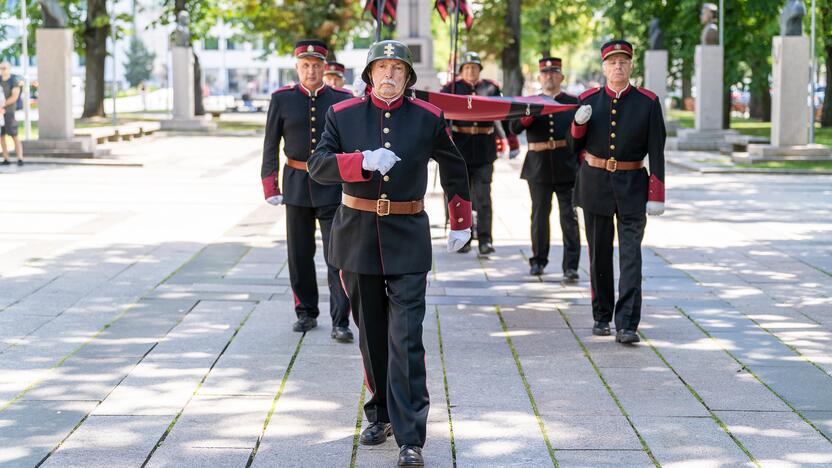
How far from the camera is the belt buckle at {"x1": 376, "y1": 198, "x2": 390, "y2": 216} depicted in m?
6.14

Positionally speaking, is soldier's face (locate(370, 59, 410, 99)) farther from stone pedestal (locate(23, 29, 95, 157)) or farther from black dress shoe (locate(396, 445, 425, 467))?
stone pedestal (locate(23, 29, 95, 157))

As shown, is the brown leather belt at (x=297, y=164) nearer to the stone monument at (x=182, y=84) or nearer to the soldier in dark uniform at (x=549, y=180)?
the soldier in dark uniform at (x=549, y=180)

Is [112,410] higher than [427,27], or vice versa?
[427,27]

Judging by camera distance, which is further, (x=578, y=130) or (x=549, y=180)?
(x=549, y=180)

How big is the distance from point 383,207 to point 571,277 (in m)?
5.47

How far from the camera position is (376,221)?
617 centimetres

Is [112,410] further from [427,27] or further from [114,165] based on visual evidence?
[427,27]

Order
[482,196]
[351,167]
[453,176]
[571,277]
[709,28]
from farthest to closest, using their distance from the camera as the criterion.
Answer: [709,28] < [482,196] < [571,277] < [453,176] < [351,167]

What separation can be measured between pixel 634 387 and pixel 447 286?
3.82 m

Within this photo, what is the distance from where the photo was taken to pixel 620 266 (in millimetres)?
8898

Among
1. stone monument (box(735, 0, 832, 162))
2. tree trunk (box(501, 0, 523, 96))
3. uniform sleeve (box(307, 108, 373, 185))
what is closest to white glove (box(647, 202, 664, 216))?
uniform sleeve (box(307, 108, 373, 185))

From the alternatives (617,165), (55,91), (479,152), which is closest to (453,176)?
(617,165)

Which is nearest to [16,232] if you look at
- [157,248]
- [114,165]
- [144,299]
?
[157,248]

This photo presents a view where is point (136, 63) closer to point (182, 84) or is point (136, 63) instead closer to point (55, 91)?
point (182, 84)
